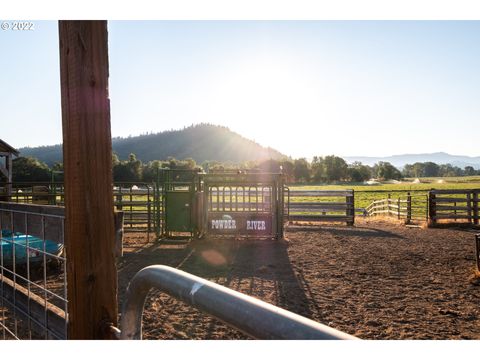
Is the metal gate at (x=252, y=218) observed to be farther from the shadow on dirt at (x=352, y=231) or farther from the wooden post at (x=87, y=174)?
the wooden post at (x=87, y=174)

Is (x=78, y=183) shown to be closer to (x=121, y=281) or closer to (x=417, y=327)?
(x=417, y=327)

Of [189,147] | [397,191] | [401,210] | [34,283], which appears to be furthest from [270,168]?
[189,147]

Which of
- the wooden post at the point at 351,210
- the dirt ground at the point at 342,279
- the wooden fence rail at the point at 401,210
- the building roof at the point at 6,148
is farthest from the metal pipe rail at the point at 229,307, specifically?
the building roof at the point at 6,148

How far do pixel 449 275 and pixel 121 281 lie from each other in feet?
20.0

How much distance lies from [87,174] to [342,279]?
625 cm

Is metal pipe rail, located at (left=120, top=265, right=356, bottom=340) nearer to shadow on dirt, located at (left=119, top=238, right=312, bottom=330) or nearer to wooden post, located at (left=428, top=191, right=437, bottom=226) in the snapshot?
shadow on dirt, located at (left=119, top=238, right=312, bottom=330)

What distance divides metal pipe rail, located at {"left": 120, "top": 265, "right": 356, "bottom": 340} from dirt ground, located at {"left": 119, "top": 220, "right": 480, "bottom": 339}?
335cm

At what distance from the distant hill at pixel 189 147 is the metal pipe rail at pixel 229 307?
161 metres

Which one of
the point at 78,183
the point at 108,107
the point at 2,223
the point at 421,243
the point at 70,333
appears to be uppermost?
the point at 108,107

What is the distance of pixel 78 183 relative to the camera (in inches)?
59.6

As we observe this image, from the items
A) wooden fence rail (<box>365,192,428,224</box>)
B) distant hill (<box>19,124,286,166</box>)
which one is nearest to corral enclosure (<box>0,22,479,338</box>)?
wooden fence rail (<box>365,192,428,224</box>)

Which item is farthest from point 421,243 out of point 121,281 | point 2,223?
point 2,223

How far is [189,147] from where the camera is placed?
17512 centimetres

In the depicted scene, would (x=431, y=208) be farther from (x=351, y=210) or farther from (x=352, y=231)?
(x=352, y=231)
